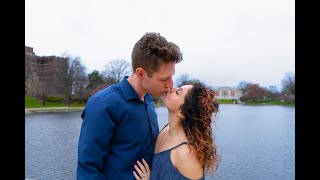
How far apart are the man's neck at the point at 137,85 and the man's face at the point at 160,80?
0.15ft

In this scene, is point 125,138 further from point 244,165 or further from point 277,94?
point 277,94

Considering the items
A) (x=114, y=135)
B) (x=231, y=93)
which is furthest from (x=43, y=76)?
(x=114, y=135)

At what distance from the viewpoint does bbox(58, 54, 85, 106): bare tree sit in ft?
166

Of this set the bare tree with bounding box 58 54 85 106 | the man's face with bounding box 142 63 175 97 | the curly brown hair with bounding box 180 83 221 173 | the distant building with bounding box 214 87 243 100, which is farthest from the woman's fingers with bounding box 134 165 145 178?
the distant building with bounding box 214 87 243 100

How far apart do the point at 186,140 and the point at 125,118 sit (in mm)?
395

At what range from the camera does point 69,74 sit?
50.7 metres

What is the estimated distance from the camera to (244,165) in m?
12.4

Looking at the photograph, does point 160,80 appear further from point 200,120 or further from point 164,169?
point 164,169

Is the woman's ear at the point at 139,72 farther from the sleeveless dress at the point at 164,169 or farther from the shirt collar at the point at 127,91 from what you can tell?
the sleeveless dress at the point at 164,169

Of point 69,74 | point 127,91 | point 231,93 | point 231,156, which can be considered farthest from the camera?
point 231,93

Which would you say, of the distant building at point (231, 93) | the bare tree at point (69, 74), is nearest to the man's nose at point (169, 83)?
the bare tree at point (69, 74)
